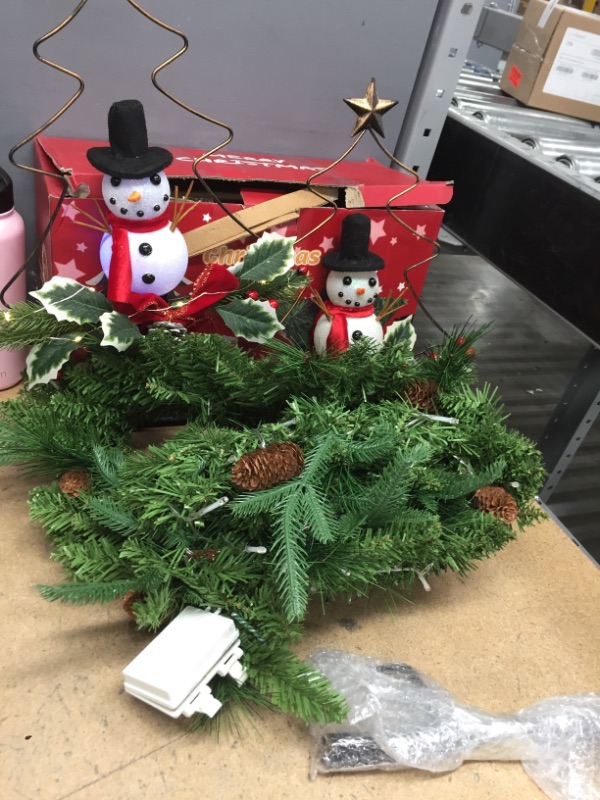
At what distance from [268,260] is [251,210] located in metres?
0.06

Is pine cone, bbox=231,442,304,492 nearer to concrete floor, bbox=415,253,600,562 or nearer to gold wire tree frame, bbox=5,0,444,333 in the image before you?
gold wire tree frame, bbox=5,0,444,333

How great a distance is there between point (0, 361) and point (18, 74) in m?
0.28

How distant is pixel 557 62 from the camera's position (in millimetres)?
939

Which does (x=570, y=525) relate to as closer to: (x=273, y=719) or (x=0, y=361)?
(x=273, y=719)

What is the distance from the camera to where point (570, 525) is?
106 centimetres

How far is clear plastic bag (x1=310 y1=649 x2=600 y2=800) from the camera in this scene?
424mm

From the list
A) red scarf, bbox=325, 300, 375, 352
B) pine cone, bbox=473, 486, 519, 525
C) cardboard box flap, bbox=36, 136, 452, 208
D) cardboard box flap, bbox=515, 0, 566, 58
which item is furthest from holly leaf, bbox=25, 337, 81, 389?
cardboard box flap, bbox=515, 0, 566, 58

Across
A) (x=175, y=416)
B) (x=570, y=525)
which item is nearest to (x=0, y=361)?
(x=175, y=416)

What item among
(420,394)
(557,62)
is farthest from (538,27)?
(420,394)

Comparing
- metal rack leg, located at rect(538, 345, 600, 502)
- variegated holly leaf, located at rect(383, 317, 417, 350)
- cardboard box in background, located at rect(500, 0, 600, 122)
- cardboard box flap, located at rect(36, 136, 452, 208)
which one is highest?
cardboard box in background, located at rect(500, 0, 600, 122)

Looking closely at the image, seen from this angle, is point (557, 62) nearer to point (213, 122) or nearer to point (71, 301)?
point (213, 122)

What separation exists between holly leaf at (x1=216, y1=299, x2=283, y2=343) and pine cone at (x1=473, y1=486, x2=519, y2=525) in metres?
0.22

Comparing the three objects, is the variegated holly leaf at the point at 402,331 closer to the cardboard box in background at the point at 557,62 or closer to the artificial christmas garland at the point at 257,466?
the artificial christmas garland at the point at 257,466

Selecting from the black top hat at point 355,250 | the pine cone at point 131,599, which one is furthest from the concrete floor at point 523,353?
the pine cone at point 131,599
